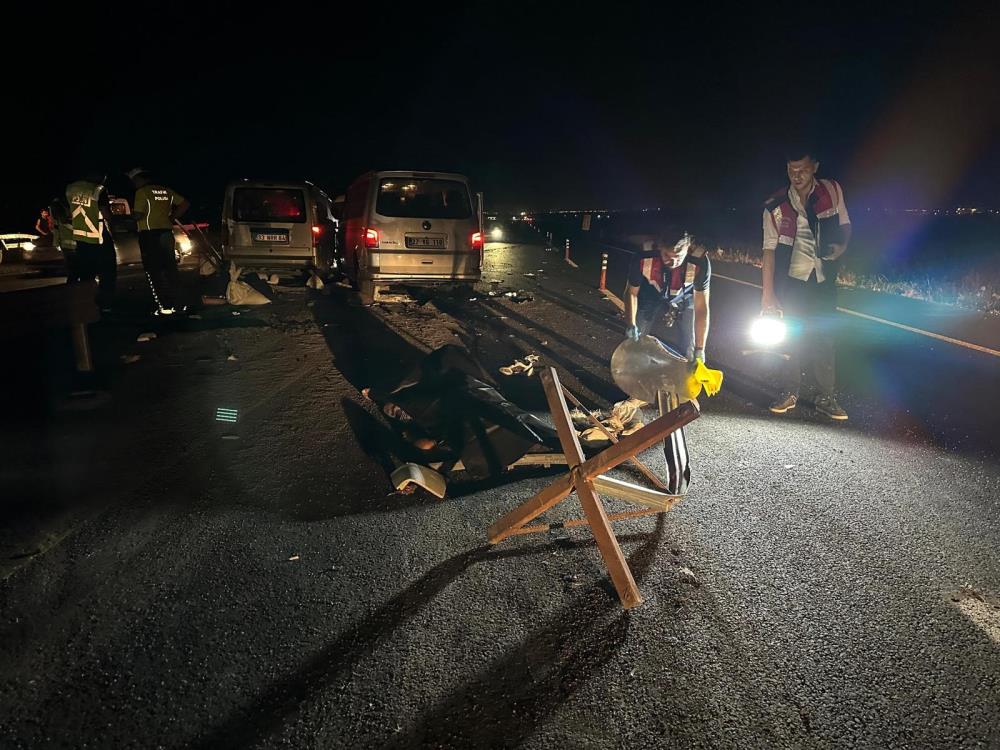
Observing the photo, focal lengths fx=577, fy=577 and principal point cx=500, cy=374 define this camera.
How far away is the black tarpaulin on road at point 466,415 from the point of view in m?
4.22

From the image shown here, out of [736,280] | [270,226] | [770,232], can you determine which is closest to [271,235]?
[270,226]

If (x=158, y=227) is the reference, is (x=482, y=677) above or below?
below

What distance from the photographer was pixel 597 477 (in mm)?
2990

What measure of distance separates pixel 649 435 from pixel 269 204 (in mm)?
10186

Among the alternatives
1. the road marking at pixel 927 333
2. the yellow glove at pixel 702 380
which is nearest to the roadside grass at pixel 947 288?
the road marking at pixel 927 333

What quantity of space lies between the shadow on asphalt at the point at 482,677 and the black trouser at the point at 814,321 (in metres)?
3.48

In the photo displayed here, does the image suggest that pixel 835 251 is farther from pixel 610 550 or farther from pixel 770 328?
pixel 610 550

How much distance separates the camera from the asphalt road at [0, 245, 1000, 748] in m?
2.19

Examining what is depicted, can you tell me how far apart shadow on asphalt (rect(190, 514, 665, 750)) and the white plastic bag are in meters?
8.54

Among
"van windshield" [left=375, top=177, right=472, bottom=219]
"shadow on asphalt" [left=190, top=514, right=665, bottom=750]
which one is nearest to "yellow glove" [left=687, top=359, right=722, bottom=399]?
"shadow on asphalt" [left=190, top=514, right=665, bottom=750]

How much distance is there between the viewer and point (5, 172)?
38.6 meters

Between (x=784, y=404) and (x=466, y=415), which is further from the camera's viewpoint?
(x=784, y=404)

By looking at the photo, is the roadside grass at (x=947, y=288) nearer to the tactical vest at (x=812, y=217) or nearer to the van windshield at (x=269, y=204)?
the tactical vest at (x=812, y=217)

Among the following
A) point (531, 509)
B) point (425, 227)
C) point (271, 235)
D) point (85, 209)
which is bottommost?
point (531, 509)
